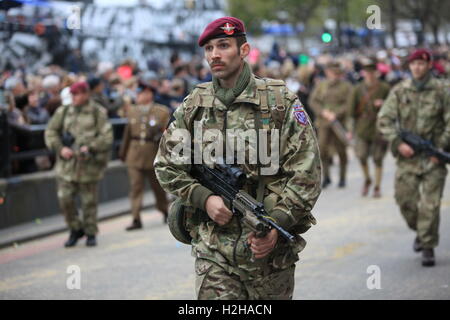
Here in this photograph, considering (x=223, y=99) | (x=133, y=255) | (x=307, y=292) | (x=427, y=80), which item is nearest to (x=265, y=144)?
(x=223, y=99)

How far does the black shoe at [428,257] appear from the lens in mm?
8578

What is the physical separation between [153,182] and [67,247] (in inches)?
73.5

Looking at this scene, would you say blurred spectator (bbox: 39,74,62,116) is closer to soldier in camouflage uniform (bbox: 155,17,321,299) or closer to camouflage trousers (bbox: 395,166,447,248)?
camouflage trousers (bbox: 395,166,447,248)

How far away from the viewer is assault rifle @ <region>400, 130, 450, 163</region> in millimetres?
8406

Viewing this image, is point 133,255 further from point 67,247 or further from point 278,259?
point 278,259

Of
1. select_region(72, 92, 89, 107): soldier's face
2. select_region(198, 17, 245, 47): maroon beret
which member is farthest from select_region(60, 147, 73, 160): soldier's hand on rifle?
select_region(198, 17, 245, 47): maroon beret

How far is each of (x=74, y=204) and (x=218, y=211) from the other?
6.31m

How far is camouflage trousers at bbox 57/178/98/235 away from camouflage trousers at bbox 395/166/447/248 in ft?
12.7

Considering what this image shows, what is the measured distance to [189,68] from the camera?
19812 millimetres

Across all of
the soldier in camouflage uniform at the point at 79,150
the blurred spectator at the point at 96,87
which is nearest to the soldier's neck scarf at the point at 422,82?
the soldier in camouflage uniform at the point at 79,150

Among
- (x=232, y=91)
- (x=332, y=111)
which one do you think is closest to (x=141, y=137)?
(x=332, y=111)

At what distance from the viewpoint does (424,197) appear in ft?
28.3

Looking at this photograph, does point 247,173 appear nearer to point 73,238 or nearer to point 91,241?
point 91,241

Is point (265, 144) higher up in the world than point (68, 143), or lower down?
higher up
